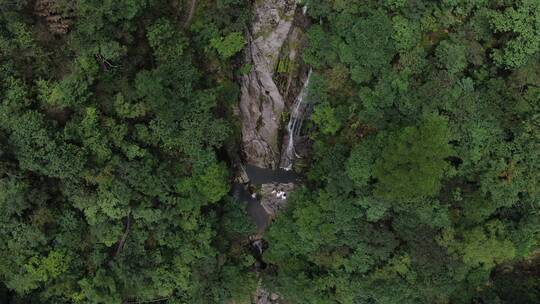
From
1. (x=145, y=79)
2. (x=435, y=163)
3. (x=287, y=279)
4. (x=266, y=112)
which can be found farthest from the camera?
(x=266, y=112)

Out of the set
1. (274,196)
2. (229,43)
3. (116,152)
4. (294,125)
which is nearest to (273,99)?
(294,125)

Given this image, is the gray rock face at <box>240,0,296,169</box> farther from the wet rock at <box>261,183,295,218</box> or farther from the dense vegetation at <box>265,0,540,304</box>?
the dense vegetation at <box>265,0,540,304</box>

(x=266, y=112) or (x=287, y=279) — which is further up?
(x=266, y=112)

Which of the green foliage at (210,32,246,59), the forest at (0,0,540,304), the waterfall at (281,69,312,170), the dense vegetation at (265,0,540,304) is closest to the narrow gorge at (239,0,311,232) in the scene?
the waterfall at (281,69,312,170)

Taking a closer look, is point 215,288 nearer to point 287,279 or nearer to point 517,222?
point 287,279

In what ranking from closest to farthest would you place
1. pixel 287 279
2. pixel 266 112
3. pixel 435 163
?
1. pixel 435 163
2. pixel 287 279
3. pixel 266 112

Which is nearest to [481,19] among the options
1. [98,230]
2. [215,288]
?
[215,288]
